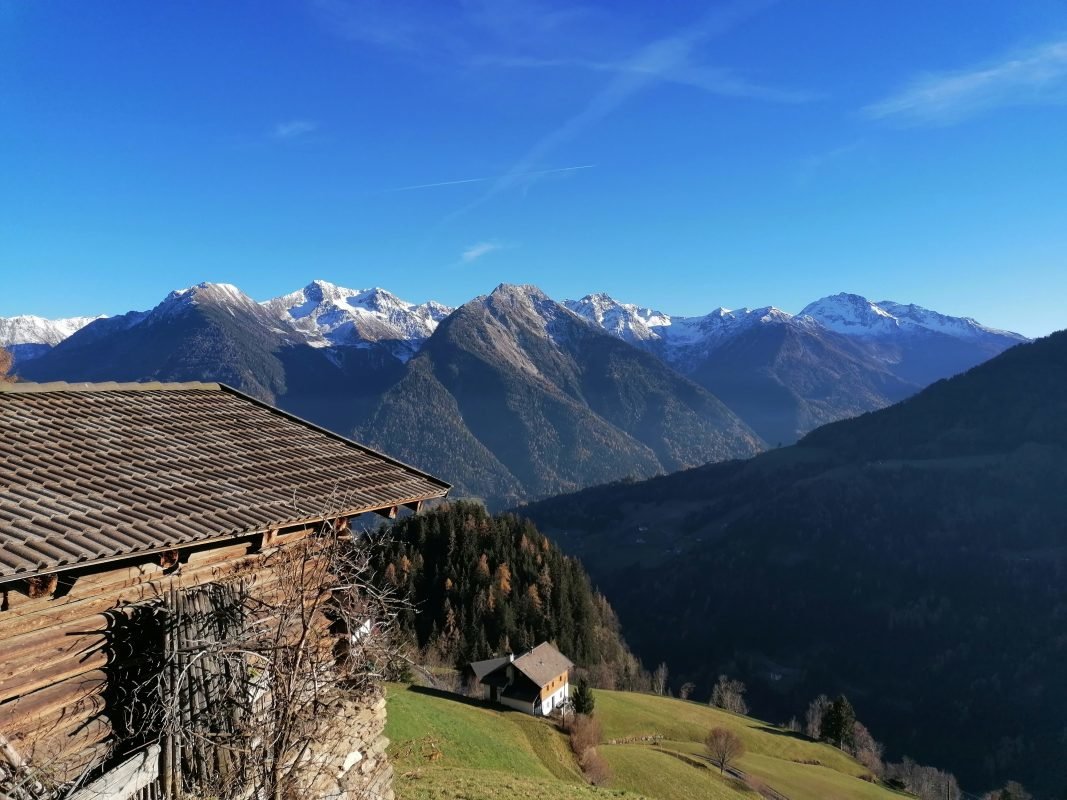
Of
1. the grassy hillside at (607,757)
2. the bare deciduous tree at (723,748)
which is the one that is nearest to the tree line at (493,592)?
the grassy hillside at (607,757)

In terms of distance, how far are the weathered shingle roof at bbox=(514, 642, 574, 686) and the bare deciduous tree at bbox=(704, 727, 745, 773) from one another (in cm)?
1523

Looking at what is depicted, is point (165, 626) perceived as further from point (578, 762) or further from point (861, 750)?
point (861, 750)

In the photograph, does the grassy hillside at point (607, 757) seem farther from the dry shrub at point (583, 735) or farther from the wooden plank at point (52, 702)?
the wooden plank at point (52, 702)

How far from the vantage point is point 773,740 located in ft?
234

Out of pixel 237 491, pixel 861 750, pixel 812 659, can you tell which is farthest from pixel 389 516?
pixel 812 659

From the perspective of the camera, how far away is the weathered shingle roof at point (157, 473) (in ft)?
25.2

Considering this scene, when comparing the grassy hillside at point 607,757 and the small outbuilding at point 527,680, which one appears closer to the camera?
the grassy hillside at point 607,757

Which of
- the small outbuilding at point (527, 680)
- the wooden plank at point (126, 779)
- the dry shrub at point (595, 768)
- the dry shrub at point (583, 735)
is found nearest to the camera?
the wooden plank at point (126, 779)

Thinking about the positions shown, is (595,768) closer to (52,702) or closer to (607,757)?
(607,757)

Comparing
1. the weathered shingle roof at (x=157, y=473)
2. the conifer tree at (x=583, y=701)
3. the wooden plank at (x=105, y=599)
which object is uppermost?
the weathered shingle roof at (x=157, y=473)

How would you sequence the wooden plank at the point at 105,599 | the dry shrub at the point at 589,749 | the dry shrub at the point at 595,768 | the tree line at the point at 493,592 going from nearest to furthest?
the wooden plank at the point at 105,599 < the dry shrub at the point at 595,768 < the dry shrub at the point at 589,749 < the tree line at the point at 493,592

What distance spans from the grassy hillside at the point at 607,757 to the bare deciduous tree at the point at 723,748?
1.38m

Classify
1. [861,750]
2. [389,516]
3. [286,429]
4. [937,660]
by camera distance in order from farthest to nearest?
[937,660], [861,750], [286,429], [389,516]

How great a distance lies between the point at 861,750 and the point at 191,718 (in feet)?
342
